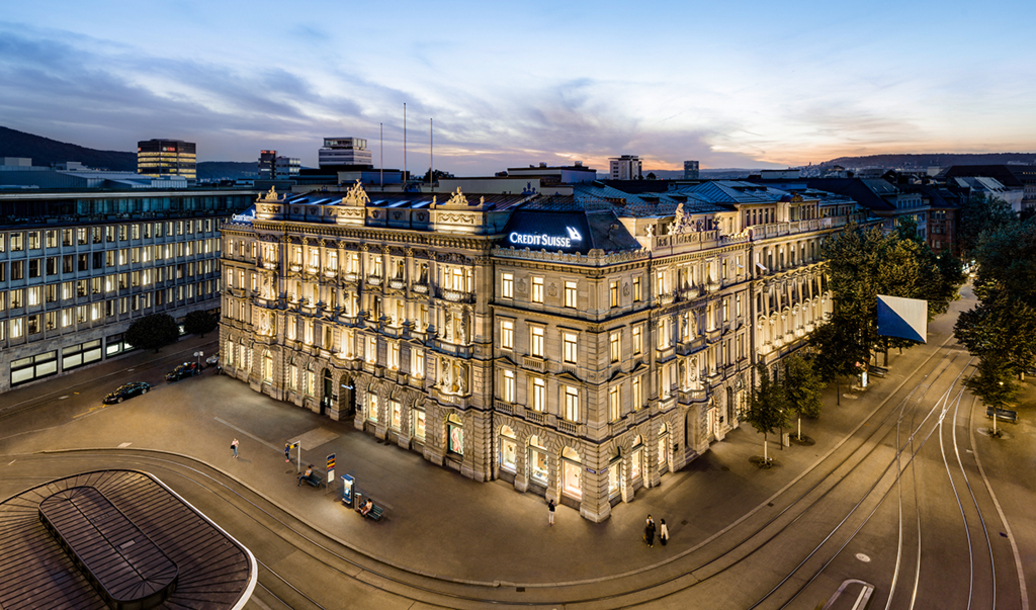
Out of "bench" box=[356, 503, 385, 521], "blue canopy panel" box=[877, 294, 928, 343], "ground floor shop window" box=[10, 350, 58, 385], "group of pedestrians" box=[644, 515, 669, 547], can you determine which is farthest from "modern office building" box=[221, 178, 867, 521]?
"ground floor shop window" box=[10, 350, 58, 385]

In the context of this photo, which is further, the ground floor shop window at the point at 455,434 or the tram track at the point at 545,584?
the ground floor shop window at the point at 455,434

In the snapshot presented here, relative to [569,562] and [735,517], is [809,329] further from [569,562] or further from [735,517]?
[569,562]

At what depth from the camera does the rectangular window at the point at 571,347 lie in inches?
1838

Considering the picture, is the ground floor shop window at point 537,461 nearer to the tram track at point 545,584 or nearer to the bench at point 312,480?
the tram track at point 545,584

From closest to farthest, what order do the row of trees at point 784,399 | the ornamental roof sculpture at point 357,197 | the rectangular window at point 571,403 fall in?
1. the rectangular window at point 571,403
2. the row of trees at point 784,399
3. the ornamental roof sculpture at point 357,197

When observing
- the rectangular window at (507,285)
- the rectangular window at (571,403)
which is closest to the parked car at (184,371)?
the rectangular window at (507,285)

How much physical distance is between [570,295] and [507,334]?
26.6 ft

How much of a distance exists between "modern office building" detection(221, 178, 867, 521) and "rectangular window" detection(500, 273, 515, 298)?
0.37 ft

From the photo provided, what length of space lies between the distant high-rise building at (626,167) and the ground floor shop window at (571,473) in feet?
218

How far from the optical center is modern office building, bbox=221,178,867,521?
47531 mm

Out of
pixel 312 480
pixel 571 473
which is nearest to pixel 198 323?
pixel 312 480

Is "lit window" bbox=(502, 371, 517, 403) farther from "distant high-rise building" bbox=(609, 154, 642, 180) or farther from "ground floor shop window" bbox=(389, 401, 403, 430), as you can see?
"distant high-rise building" bbox=(609, 154, 642, 180)

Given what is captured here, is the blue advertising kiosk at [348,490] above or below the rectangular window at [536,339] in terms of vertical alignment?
below

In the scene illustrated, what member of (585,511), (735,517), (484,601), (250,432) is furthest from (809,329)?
(250,432)
